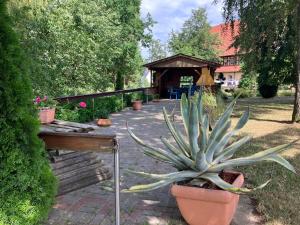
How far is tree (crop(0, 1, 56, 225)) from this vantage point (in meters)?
3.12

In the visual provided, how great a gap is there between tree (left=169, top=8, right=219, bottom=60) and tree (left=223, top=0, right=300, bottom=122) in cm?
2672

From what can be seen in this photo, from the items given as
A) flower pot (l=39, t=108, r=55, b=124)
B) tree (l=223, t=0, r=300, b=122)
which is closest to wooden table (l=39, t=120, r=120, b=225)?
flower pot (l=39, t=108, r=55, b=124)

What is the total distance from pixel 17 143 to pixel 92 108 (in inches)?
361

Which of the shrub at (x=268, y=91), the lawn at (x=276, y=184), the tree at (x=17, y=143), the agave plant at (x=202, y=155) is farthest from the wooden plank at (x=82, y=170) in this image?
the shrub at (x=268, y=91)

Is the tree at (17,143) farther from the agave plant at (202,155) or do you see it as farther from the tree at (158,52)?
the tree at (158,52)

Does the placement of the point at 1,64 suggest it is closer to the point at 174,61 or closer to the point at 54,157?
the point at 54,157

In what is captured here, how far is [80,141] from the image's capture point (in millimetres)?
3594

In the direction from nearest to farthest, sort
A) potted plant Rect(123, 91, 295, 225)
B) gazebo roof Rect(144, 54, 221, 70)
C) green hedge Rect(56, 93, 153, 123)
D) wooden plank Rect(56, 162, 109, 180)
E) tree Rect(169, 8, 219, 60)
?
1. potted plant Rect(123, 91, 295, 225)
2. wooden plank Rect(56, 162, 109, 180)
3. green hedge Rect(56, 93, 153, 123)
4. gazebo roof Rect(144, 54, 221, 70)
5. tree Rect(169, 8, 219, 60)

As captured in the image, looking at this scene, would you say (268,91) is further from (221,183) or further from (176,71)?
(221,183)

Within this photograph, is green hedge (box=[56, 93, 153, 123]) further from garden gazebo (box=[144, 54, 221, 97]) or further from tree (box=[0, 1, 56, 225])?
tree (box=[0, 1, 56, 225])

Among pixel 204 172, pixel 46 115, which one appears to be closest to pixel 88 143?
pixel 204 172

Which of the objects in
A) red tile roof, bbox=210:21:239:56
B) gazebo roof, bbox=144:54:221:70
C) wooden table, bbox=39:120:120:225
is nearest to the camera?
wooden table, bbox=39:120:120:225

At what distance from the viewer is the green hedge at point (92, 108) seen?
10266 millimetres

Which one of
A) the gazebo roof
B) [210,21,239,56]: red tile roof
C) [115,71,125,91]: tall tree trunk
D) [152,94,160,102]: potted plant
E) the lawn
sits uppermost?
[210,21,239,56]: red tile roof
